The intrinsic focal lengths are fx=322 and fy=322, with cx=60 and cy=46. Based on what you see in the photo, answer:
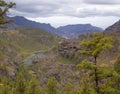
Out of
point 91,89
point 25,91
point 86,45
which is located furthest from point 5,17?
point 25,91

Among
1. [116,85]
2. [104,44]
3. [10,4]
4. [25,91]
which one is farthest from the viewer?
[25,91]

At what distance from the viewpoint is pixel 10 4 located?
2508 cm

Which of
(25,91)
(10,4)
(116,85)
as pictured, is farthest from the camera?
(25,91)

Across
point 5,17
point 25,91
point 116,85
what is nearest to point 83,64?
point 5,17

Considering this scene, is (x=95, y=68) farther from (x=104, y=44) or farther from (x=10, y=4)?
(x=10, y=4)

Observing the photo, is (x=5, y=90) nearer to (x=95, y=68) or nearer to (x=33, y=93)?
(x=33, y=93)

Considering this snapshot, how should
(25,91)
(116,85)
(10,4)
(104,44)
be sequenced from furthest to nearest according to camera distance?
(25,91) < (116,85) < (104,44) < (10,4)

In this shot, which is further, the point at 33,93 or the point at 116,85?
the point at 33,93

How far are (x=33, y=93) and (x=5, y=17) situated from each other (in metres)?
60.2

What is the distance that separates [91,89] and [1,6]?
1066 cm

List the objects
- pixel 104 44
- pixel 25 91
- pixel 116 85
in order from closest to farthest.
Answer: pixel 104 44
pixel 116 85
pixel 25 91

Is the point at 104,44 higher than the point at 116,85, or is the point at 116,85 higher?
the point at 104,44

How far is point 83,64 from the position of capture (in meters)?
28.8

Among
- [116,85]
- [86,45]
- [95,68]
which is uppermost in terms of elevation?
[86,45]
